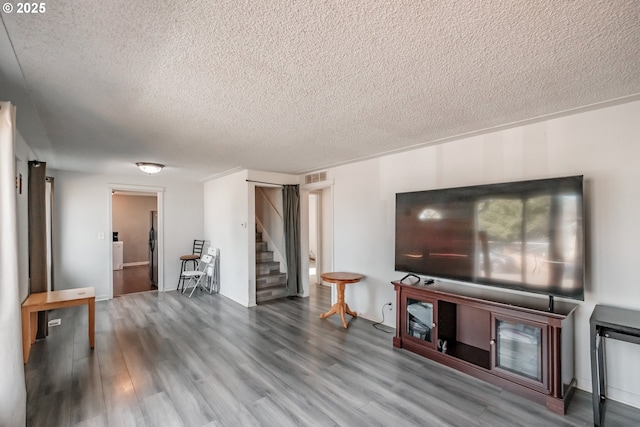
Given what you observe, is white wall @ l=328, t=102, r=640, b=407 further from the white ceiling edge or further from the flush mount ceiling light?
the flush mount ceiling light

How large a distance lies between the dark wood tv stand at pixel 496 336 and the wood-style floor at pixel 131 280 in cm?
564

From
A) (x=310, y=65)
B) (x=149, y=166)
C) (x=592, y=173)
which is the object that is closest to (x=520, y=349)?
(x=592, y=173)

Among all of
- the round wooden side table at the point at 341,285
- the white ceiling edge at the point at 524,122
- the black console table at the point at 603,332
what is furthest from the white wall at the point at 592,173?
the round wooden side table at the point at 341,285

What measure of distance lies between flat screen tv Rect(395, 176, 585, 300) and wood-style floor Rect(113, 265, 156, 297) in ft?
19.0

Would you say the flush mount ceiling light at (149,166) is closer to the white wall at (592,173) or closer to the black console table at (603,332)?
the white wall at (592,173)

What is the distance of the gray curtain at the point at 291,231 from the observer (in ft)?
17.7

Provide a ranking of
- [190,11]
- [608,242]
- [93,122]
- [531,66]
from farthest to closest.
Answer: [93,122] → [608,242] → [531,66] → [190,11]

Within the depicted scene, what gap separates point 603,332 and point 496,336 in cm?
73

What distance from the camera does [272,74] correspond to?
183 cm

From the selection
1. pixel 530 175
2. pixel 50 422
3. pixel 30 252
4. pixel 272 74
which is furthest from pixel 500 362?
pixel 30 252

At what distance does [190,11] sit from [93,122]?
2061 mm

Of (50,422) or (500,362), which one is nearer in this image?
(50,422)

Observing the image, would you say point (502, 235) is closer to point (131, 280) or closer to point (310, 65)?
point (310, 65)

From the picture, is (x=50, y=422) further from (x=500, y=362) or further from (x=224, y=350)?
(x=500, y=362)
